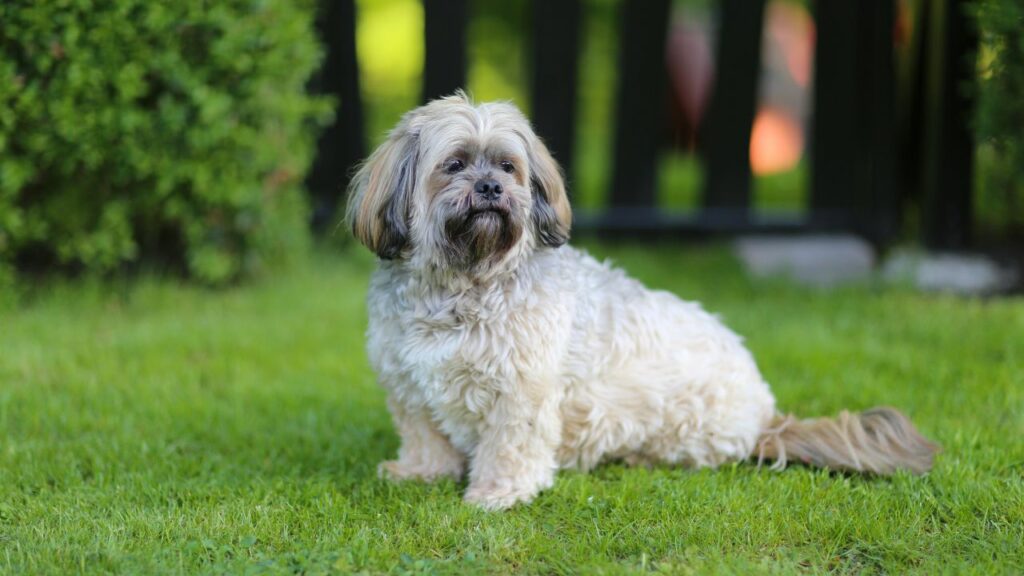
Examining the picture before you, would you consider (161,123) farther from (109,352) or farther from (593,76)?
(593,76)

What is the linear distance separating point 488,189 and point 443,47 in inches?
172

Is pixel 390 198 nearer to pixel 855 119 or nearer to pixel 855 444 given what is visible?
pixel 855 444

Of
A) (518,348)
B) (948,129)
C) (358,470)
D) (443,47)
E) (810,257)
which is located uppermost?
(443,47)

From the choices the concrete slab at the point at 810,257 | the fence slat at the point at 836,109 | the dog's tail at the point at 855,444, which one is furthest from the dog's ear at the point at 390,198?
the fence slat at the point at 836,109

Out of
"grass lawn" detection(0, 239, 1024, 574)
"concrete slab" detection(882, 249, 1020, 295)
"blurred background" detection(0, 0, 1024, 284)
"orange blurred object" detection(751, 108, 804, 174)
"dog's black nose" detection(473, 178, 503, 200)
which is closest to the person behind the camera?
"grass lawn" detection(0, 239, 1024, 574)

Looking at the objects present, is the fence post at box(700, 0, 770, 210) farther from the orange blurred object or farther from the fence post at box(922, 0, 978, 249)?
the orange blurred object

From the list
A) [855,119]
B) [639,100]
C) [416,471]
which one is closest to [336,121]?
[639,100]

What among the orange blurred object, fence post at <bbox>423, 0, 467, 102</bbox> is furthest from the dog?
the orange blurred object

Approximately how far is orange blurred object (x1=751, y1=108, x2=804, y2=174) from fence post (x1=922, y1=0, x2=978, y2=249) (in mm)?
6466

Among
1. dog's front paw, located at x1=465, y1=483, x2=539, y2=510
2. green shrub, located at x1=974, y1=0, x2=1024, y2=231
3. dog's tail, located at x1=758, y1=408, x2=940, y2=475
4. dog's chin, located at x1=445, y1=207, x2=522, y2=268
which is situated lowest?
dog's front paw, located at x1=465, y1=483, x2=539, y2=510

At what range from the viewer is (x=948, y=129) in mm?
7340

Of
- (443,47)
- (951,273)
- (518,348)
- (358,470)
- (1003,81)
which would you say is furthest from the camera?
(443,47)

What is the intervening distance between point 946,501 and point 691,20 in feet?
48.5

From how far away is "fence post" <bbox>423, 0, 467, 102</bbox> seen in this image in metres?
7.82
